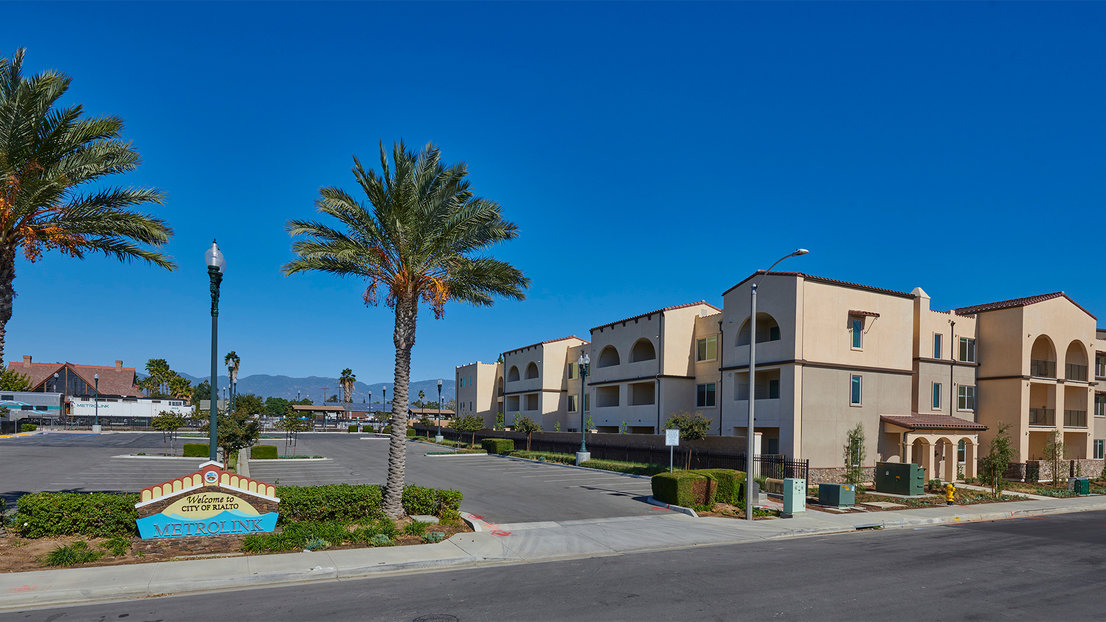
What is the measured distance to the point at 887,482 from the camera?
3092cm

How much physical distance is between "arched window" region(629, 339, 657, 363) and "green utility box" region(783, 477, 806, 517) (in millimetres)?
26441

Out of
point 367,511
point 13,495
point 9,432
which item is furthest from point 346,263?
point 9,432

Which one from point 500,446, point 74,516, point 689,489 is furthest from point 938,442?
point 74,516

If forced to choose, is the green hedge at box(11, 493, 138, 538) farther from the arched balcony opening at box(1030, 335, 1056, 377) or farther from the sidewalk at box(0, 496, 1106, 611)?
the arched balcony opening at box(1030, 335, 1056, 377)

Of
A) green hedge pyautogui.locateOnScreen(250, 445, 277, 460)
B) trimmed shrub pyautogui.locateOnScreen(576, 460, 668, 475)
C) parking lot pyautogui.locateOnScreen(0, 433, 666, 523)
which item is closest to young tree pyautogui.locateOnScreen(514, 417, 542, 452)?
parking lot pyautogui.locateOnScreen(0, 433, 666, 523)

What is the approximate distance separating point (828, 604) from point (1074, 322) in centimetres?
4165

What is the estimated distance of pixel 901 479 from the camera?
99.6ft

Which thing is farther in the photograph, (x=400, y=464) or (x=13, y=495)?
(x=13, y=495)

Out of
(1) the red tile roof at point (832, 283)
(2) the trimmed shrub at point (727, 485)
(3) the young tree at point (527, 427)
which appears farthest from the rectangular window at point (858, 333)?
(3) the young tree at point (527, 427)

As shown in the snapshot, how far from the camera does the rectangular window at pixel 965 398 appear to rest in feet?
131

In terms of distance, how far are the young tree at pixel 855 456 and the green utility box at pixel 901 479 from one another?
1.69 metres

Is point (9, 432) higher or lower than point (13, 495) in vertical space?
lower

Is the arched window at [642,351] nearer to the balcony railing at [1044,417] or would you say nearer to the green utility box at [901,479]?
the green utility box at [901,479]

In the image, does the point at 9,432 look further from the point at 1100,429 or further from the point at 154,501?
the point at 1100,429
